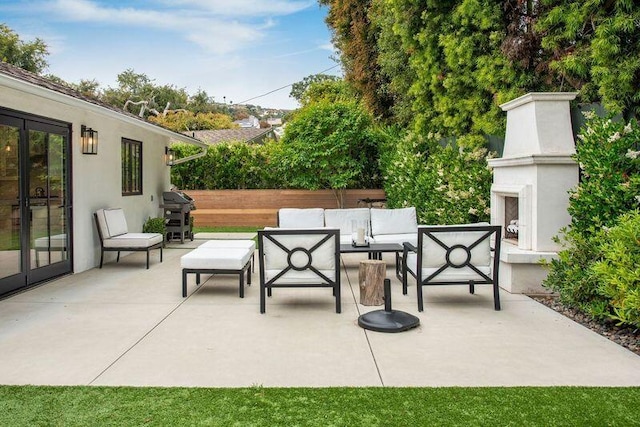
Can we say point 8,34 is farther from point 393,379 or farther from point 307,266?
point 393,379

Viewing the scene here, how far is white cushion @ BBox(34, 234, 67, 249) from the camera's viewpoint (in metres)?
6.71

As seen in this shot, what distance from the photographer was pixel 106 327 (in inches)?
189

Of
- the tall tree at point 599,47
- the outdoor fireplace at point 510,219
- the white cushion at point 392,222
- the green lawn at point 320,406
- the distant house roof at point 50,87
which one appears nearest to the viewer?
the green lawn at point 320,406

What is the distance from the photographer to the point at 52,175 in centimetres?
698

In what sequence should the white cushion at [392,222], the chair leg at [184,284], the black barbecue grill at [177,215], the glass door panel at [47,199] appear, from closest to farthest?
1. the chair leg at [184,284]
2. the glass door panel at [47,199]
3. the white cushion at [392,222]
4. the black barbecue grill at [177,215]

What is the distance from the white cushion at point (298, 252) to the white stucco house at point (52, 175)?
2.82 meters

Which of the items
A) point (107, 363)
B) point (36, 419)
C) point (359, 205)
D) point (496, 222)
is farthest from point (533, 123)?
point (359, 205)

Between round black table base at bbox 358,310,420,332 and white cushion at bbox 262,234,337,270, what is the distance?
728 mm

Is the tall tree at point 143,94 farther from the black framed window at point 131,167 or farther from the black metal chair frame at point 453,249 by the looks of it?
the black metal chair frame at point 453,249

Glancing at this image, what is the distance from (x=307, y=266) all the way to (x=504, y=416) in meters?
2.71

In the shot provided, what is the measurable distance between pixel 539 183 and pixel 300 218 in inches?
142

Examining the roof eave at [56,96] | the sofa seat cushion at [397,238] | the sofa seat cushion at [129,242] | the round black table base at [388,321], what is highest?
the roof eave at [56,96]

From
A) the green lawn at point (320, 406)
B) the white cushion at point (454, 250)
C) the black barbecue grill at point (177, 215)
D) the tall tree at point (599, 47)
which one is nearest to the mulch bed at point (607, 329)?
the white cushion at point (454, 250)

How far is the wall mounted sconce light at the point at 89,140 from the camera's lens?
7.77m
